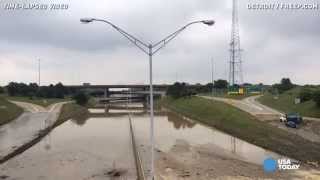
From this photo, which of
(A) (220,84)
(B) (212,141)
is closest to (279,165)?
(B) (212,141)

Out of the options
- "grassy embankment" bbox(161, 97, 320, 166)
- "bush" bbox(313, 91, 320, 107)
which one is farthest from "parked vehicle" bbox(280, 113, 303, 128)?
"bush" bbox(313, 91, 320, 107)

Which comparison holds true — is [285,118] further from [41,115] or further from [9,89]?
[9,89]

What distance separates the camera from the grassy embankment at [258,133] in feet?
151

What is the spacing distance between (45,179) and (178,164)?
1137cm

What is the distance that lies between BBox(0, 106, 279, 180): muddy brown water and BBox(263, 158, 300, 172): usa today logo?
67.3 inches

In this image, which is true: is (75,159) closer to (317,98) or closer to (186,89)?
(317,98)

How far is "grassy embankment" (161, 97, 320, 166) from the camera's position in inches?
1816

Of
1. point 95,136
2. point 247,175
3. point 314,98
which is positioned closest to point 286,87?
point 314,98

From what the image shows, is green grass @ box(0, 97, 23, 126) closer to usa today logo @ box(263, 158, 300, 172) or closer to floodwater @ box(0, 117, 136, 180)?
floodwater @ box(0, 117, 136, 180)

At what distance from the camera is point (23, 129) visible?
70.8 metres

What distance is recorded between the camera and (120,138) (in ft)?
207

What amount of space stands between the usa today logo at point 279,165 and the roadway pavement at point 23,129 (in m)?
24.7

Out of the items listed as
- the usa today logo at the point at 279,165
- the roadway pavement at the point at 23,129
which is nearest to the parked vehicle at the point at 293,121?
the usa today logo at the point at 279,165

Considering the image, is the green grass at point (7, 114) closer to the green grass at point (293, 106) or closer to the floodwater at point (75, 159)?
the floodwater at point (75, 159)
